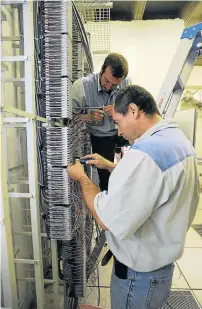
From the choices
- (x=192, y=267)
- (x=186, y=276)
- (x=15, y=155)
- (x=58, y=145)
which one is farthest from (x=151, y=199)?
(x=192, y=267)

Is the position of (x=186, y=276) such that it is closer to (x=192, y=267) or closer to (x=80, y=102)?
(x=192, y=267)

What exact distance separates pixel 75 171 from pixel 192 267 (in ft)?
6.26

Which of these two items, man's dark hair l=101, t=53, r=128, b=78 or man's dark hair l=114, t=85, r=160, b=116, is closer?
man's dark hair l=114, t=85, r=160, b=116

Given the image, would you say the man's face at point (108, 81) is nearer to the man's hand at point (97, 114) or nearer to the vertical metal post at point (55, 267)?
the man's hand at point (97, 114)

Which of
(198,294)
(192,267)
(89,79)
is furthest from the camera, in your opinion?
(192,267)

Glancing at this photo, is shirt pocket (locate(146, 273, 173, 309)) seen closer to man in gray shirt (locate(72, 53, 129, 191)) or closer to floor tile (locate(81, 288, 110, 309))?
floor tile (locate(81, 288, 110, 309))

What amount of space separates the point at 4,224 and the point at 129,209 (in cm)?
45

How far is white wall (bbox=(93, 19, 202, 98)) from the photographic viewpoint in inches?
132

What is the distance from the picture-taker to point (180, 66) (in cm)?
159

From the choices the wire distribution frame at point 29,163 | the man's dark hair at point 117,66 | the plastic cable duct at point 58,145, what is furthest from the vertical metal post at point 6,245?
the man's dark hair at point 117,66

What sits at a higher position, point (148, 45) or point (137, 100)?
point (148, 45)

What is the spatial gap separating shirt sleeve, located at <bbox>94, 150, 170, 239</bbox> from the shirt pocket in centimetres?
33

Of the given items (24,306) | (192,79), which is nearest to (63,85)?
(24,306)

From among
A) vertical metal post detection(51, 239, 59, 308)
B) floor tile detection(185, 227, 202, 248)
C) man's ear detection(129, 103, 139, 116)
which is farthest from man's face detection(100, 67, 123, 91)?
floor tile detection(185, 227, 202, 248)
